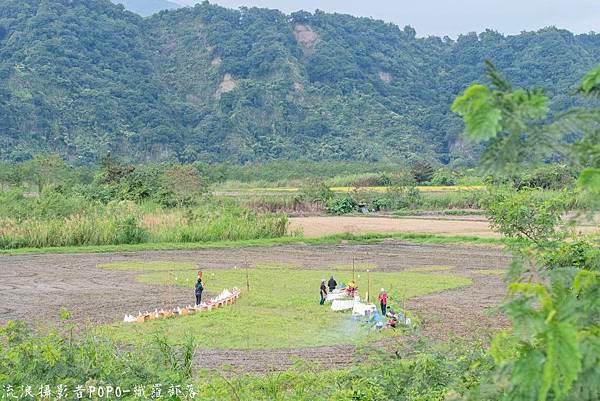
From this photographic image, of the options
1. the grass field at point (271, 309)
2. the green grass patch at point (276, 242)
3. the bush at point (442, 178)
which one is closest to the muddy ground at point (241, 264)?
the grass field at point (271, 309)

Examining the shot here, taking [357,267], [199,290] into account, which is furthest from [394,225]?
[199,290]

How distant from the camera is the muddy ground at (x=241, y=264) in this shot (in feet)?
42.0

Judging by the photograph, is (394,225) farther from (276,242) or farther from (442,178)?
(442,178)

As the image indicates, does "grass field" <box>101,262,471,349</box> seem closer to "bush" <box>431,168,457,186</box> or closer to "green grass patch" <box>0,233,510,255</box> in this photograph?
"green grass patch" <box>0,233,510,255</box>

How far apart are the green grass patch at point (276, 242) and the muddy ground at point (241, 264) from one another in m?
1.04

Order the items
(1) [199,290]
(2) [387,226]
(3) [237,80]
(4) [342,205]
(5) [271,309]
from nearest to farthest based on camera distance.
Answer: (1) [199,290], (5) [271,309], (2) [387,226], (4) [342,205], (3) [237,80]

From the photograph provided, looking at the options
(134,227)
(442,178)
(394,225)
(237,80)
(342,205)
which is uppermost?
(237,80)

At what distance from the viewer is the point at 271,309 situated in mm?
17438

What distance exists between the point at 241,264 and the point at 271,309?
9061mm

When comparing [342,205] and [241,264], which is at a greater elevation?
[342,205]

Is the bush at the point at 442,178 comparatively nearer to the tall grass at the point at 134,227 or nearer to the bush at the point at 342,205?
the bush at the point at 342,205

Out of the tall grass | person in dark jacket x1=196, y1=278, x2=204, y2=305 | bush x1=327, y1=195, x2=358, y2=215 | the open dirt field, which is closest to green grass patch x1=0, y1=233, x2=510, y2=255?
the tall grass

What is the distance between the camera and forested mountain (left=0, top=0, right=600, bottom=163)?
96.7 meters

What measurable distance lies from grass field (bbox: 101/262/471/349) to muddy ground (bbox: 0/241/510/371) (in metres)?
0.69
